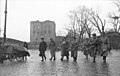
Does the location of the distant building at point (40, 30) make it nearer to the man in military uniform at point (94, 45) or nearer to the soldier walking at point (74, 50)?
the soldier walking at point (74, 50)

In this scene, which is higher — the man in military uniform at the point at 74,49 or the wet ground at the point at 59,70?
the man in military uniform at the point at 74,49

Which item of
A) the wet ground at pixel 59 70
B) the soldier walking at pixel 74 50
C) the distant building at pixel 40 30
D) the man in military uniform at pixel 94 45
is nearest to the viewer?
the wet ground at pixel 59 70

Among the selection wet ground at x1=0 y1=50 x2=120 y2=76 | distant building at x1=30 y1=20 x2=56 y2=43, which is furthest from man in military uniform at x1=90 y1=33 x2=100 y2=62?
distant building at x1=30 y1=20 x2=56 y2=43

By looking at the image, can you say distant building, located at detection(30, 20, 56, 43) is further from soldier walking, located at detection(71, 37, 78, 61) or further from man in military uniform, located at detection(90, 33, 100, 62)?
man in military uniform, located at detection(90, 33, 100, 62)

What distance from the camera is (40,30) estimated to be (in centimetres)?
13788

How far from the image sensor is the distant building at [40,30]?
133m

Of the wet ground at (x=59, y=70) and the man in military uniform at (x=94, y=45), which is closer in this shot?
the wet ground at (x=59, y=70)

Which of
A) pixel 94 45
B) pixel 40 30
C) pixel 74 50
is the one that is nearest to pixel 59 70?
pixel 94 45

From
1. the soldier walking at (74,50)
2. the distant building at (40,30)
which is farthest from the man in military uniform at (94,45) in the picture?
the distant building at (40,30)

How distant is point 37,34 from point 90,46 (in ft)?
392

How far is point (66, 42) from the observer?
1784 cm

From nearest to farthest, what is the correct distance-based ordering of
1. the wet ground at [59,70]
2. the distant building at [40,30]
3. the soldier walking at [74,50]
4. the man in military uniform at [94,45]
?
the wet ground at [59,70] < the man in military uniform at [94,45] < the soldier walking at [74,50] < the distant building at [40,30]

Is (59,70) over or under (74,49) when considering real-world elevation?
under

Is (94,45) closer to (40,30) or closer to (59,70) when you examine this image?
(59,70)
